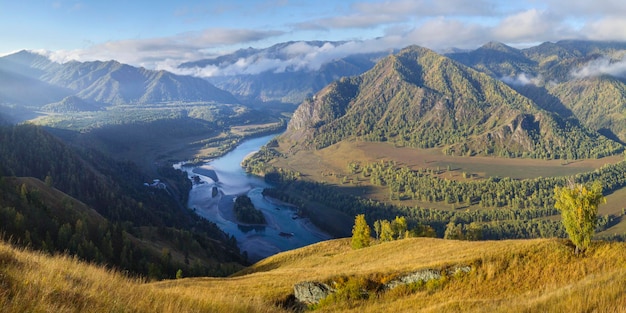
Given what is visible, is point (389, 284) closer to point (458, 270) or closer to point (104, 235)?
point (458, 270)

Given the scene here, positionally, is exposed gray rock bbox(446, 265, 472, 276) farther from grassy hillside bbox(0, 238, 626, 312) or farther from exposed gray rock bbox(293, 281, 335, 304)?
exposed gray rock bbox(293, 281, 335, 304)

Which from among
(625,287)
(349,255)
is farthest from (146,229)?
(625,287)

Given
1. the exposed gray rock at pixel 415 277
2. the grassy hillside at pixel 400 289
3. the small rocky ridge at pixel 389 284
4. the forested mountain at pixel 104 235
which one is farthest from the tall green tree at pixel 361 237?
the exposed gray rock at pixel 415 277

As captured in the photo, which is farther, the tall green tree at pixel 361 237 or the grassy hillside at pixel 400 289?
the tall green tree at pixel 361 237

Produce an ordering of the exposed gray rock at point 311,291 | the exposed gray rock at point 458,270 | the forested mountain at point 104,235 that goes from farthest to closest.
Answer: the forested mountain at point 104,235, the exposed gray rock at point 311,291, the exposed gray rock at point 458,270

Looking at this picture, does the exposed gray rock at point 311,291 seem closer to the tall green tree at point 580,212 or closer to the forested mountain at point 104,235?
the tall green tree at point 580,212
